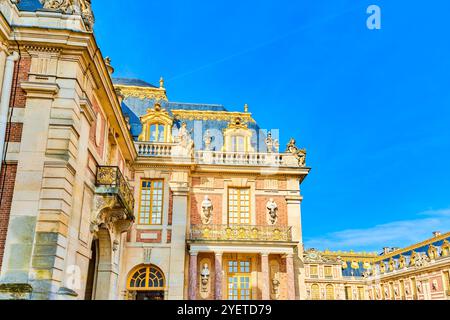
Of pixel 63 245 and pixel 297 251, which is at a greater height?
pixel 297 251

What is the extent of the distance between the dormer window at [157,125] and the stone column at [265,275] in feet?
25.1

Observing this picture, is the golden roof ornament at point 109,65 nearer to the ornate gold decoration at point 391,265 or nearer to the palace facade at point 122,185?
the palace facade at point 122,185

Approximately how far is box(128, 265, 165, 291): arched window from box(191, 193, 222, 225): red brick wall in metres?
2.89

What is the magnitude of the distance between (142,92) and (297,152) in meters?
9.41

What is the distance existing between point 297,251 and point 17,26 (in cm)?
1526

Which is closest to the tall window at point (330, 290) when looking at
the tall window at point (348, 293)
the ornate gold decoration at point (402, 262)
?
the tall window at point (348, 293)

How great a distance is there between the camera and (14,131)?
A: 10.6m

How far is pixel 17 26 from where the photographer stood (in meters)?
11.0

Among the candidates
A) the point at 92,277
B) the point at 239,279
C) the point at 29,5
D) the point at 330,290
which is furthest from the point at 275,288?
the point at 330,290

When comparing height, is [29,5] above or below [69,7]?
above

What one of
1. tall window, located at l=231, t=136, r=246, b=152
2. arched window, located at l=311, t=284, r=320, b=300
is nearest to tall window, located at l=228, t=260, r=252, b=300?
tall window, located at l=231, t=136, r=246, b=152

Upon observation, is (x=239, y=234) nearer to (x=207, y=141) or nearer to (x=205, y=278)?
(x=205, y=278)
